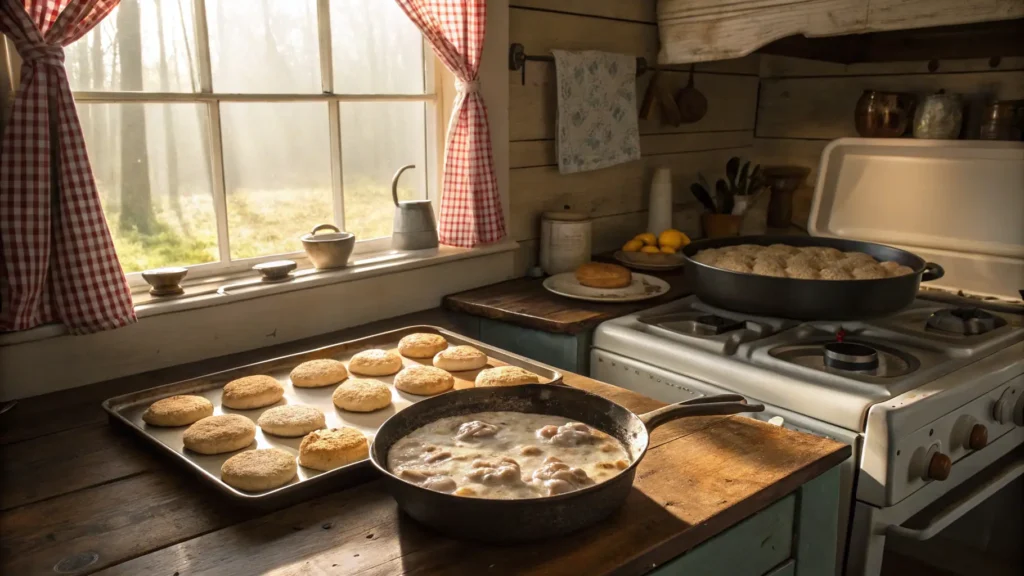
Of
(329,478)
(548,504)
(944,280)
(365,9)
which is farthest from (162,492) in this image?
(944,280)

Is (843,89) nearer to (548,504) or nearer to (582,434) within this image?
(582,434)

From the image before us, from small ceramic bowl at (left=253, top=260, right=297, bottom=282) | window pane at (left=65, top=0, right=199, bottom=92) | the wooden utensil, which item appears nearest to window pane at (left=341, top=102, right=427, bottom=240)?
small ceramic bowl at (left=253, top=260, right=297, bottom=282)

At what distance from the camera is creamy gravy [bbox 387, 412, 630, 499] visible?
84 centimetres

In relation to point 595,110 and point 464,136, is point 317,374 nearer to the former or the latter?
point 464,136

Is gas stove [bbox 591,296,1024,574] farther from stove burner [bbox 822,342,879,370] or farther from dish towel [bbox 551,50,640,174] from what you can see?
dish towel [bbox 551,50,640,174]

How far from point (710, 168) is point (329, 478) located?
2048mm

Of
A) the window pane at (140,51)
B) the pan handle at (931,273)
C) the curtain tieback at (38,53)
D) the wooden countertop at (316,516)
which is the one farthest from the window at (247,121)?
the pan handle at (931,273)

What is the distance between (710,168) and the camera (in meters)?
2.64

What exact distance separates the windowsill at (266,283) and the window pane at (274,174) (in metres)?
0.11

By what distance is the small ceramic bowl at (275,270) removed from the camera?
1.59 metres

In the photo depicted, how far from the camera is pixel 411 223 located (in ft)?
6.08

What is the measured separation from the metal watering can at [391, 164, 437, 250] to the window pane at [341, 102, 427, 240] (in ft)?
0.26

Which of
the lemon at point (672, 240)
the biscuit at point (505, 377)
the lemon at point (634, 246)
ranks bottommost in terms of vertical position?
the biscuit at point (505, 377)

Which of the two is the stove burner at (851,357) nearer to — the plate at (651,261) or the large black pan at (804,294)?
the large black pan at (804,294)
